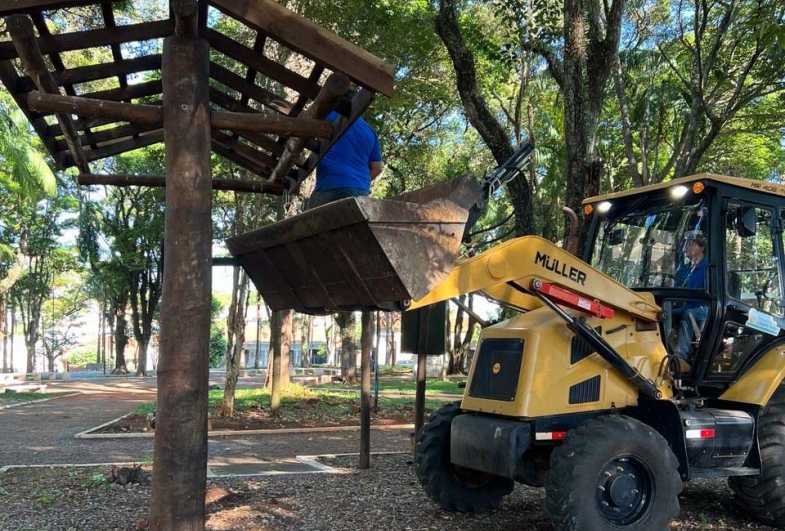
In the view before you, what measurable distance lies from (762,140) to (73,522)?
2119 centimetres

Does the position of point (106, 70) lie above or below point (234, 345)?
above

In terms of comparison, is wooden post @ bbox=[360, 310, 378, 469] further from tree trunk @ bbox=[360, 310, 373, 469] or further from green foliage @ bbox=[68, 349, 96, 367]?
green foliage @ bbox=[68, 349, 96, 367]

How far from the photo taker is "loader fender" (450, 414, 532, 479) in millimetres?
5105

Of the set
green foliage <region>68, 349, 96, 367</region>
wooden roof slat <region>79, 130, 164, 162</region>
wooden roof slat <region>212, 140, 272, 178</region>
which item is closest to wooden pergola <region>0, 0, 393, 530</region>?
wooden roof slat <region>79, 130, 164, 162</region>

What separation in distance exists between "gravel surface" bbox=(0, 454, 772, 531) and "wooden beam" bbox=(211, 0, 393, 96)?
3.54 meters

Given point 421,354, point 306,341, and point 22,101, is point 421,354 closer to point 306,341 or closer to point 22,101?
point 22,101

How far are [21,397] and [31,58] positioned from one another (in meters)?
17.9

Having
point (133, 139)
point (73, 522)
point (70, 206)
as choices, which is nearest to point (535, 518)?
point (73, 522)

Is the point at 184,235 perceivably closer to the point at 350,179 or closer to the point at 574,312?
the point at 350,179

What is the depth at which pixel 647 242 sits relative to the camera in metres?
6.44

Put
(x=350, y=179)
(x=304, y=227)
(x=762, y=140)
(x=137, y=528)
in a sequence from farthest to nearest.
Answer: (x=762, y=140) → (x=350, y=179) → (x=137, y=528) → (x=304, y=227)

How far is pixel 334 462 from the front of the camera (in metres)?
8.68

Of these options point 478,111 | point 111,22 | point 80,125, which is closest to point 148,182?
point 80,125

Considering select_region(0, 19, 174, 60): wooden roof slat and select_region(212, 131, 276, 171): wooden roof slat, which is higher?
select_region(0, 19, 174, 60): wooden roof slat
